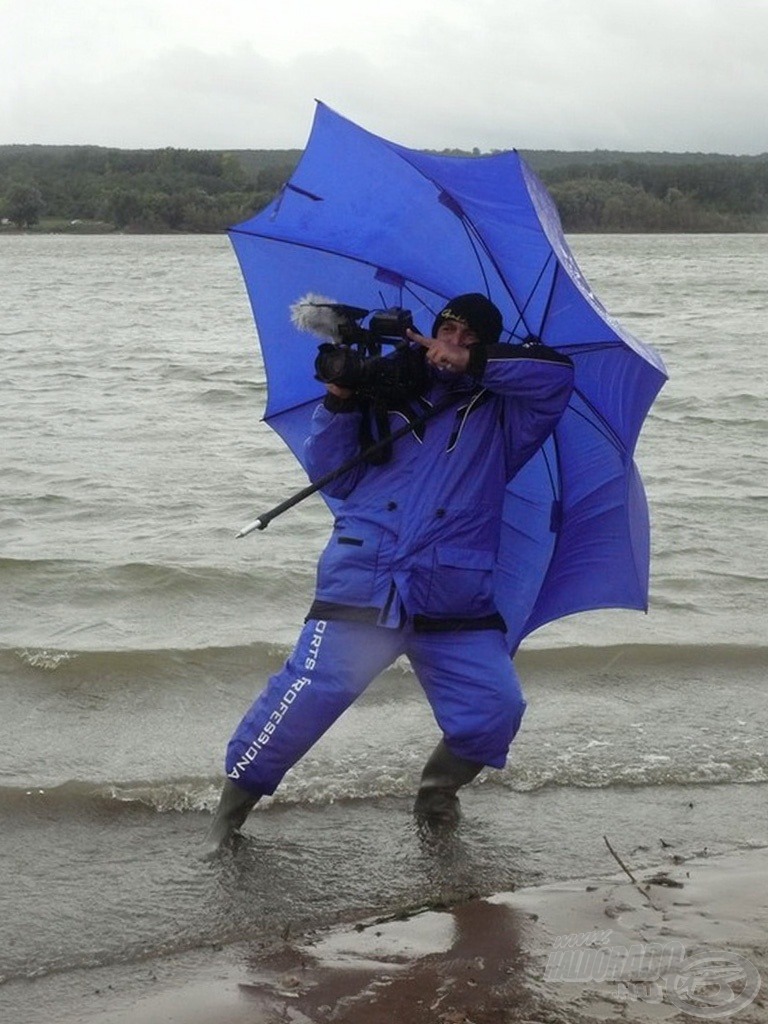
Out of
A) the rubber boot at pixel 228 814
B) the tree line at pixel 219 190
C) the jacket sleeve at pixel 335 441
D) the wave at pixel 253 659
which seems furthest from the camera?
the tree line at pixel 219 190

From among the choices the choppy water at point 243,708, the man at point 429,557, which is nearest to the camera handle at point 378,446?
the man at point 429,557

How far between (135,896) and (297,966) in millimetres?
857

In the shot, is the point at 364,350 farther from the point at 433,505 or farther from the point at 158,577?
the point at 158,577

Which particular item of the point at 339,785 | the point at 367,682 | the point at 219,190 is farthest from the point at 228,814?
the point at 219,190

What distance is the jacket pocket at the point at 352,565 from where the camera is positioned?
474 centimetres

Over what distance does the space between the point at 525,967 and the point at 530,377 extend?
5.63 feet

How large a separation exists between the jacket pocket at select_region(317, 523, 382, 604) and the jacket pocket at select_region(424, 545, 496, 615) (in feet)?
0.63

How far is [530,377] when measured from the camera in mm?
4582

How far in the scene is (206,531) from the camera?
10797mm

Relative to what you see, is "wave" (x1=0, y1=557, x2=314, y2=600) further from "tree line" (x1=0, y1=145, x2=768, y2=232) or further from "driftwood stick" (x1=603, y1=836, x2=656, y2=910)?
"tree line" (x1=0, y1=145, x2=768, y2=232)

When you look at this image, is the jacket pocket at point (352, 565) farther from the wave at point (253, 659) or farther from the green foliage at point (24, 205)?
the green foliage at point (24, 205)

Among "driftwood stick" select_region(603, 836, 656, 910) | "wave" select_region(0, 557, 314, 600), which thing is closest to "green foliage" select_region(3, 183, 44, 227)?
"wave" select_region(0, 557, 314, 600)

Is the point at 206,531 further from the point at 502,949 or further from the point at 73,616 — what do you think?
the point at 502,949

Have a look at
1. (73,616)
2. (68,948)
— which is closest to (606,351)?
(68,948)
